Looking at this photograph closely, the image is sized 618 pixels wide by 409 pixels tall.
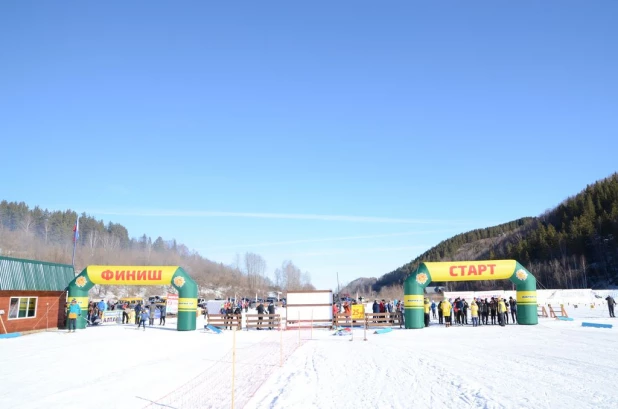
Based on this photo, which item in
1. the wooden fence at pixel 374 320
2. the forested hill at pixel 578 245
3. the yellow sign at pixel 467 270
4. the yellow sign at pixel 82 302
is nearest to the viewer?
the yellow sign at pixel 467 270

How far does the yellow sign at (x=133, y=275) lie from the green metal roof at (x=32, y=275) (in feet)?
7.15

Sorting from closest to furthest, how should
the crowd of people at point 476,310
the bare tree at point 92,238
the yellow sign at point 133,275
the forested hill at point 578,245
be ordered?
1. the crowd of people at point 476,310
2. the yellow sign at point 133,275
3. the forested hill at point 578,245
4. the bare tree at point 92,238

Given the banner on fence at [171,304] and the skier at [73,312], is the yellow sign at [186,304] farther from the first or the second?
the banner on fence at [171,304]

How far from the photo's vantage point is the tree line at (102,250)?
89.1m

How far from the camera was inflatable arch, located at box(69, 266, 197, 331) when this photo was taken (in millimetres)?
25984

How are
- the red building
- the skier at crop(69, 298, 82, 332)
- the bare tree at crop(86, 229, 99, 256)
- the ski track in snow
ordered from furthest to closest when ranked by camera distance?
the bare tree at crop(86, 229, 99, 256) < the skier at crop(69, 298, 82, 332) < the red building < the ski track in snow

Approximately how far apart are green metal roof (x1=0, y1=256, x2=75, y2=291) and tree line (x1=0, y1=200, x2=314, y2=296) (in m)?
61.2

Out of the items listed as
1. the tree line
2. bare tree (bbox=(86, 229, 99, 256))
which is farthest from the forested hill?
bare tree (bbox=(86, 229, 99, 256))

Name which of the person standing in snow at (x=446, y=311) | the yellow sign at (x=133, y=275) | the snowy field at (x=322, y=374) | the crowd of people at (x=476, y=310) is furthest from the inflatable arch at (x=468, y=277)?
the yellow sign at (x=133, y=275)

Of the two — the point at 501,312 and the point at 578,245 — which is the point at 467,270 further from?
the point at 578,245

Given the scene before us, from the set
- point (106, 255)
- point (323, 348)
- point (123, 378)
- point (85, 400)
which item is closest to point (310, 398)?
point (85, 400)

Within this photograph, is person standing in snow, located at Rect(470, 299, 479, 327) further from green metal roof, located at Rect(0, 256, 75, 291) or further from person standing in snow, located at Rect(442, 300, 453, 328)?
green metal roof, located at Rect(0, 256, 75, 291)

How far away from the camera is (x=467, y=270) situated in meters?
26.3

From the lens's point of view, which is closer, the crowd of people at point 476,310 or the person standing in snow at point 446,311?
the crowd of people at point 476,310
